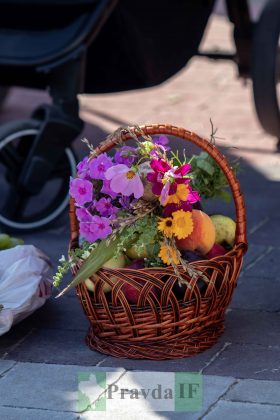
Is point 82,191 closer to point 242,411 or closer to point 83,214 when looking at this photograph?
point 83,214

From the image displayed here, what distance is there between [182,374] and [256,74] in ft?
7.22

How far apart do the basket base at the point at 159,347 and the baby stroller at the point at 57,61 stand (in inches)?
50.2

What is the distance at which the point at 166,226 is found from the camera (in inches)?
122

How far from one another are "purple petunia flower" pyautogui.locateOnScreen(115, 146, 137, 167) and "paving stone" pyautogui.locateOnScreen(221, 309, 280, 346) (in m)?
0.66

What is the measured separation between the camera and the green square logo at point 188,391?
2863mm

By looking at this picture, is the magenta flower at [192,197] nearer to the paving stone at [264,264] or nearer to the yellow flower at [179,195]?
the yellow flower at [179,195]

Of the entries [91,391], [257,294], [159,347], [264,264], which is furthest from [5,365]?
[264,264]

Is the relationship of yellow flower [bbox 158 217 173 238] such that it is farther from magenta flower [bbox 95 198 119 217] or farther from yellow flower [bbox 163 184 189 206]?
magenta flower [bbox 95 198 119 217]

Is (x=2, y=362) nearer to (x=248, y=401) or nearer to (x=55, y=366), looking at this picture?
(x=55, y=366)

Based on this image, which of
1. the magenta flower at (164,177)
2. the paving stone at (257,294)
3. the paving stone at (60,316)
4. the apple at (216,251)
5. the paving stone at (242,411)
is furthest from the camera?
the paving stone at (257,294)

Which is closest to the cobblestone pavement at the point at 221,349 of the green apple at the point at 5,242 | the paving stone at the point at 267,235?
the paving stone at the point at 267,235

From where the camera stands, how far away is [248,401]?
2887mm

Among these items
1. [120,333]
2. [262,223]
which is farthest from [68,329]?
[262,223]

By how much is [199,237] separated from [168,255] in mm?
182
